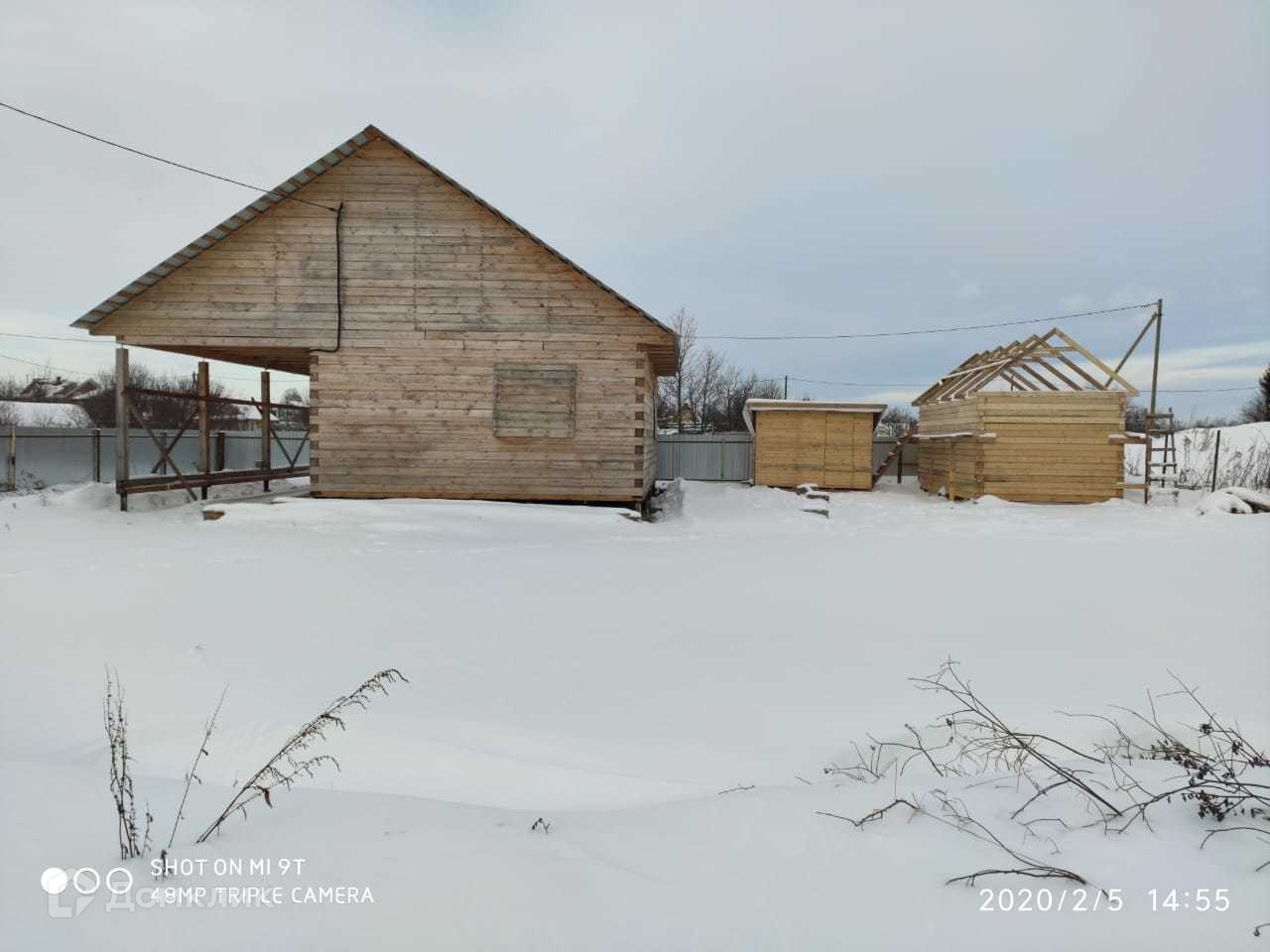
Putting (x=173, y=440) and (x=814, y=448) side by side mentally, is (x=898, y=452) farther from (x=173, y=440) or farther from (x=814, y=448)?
(x=173, y=440)

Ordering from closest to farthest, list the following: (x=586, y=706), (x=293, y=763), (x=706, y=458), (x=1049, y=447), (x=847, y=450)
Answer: (x=293, y=763)
(x=586, y=706)
(x=1049, y=447)
(x=847, y=450)
(x=706, y=458)

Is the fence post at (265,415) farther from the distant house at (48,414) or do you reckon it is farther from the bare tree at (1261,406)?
the bare tree at (1261,406)

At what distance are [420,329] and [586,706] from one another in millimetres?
9390

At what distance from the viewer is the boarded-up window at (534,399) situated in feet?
40.8

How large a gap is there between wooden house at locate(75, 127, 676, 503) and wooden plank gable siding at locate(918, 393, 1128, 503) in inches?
409

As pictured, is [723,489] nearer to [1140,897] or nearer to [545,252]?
[545,252]

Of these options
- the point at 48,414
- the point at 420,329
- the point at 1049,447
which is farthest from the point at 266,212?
the point at 48,414

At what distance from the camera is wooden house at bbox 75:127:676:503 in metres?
12.3

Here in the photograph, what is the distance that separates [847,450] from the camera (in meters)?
19.7

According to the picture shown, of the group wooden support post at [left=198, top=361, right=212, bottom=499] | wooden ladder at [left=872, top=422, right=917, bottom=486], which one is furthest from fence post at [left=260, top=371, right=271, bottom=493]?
wooden ladder at [left=872, top=422, right=917, bottom=486]

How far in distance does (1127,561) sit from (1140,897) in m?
9.27

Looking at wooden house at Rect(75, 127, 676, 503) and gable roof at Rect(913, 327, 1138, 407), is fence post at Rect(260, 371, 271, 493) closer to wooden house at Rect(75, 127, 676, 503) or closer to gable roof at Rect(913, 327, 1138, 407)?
wooden house at Rect(75, 127, 676, 503)

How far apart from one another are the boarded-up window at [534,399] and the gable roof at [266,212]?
1836 mm

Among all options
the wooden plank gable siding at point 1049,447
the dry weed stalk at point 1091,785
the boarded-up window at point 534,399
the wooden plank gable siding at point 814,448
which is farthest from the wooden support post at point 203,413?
the wooden plank gable siding at point 1049,447
